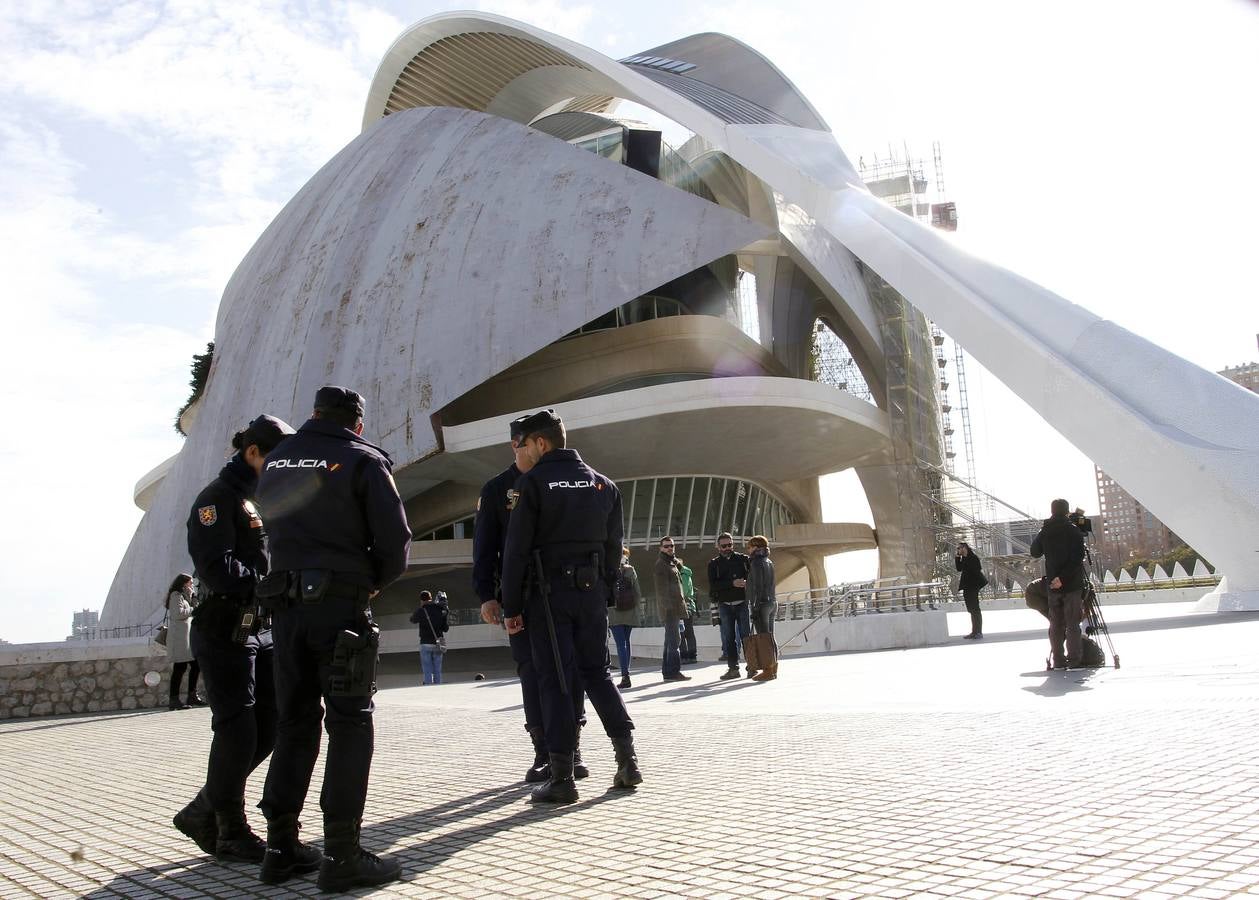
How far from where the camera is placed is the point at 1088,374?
12219 millimetres

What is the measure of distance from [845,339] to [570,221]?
9.56 meters

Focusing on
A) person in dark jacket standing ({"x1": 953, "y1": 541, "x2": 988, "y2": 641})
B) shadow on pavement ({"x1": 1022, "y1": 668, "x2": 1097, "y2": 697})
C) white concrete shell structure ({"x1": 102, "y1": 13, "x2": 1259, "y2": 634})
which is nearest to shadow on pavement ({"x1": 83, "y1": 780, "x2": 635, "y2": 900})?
shadow on pavement ({"x1": 1022, "y1": 668, "x2": 1097, "y2": 697})

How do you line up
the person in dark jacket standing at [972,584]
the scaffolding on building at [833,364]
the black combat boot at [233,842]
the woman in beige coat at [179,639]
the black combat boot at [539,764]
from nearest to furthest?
the black combat boot at [233,842] < the black combat boot at [539,764] < the woman in beige coat at [179,639] < the person in dark jacket standing at [972,584] < the scaffolding on building at [833,364]

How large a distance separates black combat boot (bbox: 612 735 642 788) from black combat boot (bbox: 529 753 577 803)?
190mm

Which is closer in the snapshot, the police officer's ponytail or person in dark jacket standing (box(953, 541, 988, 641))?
the police officer's ponytail

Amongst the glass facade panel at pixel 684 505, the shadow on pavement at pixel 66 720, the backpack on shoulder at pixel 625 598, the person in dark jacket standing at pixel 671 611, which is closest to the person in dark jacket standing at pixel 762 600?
the person in dark jacket standing at pixel 671 611

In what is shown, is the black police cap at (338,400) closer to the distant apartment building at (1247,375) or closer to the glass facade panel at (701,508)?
the glass facade panel at (701,508)

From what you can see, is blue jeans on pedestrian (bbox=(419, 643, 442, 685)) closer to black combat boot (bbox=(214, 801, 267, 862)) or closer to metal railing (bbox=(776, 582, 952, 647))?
metal railing (bbox=(776, 582, 952, 647))

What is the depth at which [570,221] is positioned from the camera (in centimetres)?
2372

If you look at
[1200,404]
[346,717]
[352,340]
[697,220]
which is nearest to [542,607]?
[346,717]

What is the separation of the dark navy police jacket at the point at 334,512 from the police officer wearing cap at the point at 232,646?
48cm

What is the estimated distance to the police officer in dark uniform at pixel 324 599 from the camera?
3.07 meters

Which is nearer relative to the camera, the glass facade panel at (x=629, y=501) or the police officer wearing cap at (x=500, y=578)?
the police officer wearing cap at (x=500, y=578)

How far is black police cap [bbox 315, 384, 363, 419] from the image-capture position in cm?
342
